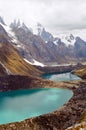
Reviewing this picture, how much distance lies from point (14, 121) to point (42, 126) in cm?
1405

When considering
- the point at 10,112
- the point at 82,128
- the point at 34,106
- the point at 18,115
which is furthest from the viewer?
the point at 34,106

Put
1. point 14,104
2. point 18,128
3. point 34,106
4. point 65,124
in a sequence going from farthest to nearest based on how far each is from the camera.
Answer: point 14,104
point 34,106
point 65,124
point 18,128

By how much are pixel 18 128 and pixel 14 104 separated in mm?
63671

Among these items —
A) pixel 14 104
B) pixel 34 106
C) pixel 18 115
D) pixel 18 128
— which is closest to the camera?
pixel 18 128

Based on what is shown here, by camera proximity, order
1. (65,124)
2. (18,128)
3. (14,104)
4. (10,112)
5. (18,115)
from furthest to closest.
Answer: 1. (14,104)
2. (10,112)
3. (18,115)
4. (65,124)
5. (18,128)

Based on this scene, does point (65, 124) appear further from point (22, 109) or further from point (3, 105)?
point (3, 105)

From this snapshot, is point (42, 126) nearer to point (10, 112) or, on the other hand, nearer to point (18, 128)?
point (18, 128)

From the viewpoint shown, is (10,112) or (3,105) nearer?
(10,112)

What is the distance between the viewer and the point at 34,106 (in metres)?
169

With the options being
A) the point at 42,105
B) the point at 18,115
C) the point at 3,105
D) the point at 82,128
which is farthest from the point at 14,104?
the point at 82,128

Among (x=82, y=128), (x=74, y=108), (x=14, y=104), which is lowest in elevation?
(x=14, y=104)

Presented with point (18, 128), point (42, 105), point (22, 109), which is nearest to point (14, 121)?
point (18, 128)

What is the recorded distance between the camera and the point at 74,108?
476 ft

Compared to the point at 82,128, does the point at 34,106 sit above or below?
below
